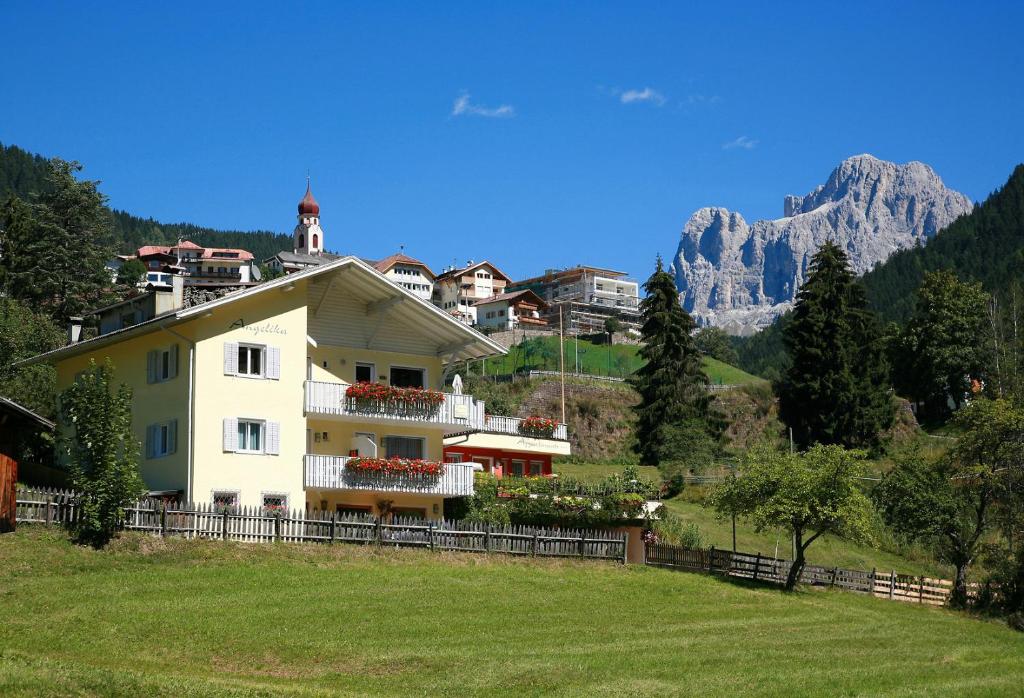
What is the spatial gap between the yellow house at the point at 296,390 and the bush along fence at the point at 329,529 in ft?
7.66

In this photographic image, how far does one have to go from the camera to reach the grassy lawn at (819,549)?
59.8m

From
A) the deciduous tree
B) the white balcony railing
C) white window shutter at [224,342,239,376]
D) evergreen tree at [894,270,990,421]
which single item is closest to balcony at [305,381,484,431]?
the white balcony railing

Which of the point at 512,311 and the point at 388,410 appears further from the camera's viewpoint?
the point at 512,311

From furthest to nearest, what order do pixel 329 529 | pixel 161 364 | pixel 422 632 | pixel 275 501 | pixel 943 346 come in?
pixel 943 346 → pixel 161 364 → pixel 275 501 → pixel 329 529 → pixel 422 632

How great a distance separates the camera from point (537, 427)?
184 feet

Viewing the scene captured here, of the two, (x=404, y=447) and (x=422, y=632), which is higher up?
(x=404, y=447)

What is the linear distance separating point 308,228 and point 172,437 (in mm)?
151989

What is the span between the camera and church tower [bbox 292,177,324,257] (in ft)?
627

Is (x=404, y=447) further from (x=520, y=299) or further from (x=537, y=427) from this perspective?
(x=520, y=299)

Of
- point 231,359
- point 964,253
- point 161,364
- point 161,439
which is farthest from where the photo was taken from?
point 964,253

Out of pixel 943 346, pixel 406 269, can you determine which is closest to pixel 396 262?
pixel 406 269

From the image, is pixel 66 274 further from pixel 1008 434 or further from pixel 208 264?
pixel 208 264

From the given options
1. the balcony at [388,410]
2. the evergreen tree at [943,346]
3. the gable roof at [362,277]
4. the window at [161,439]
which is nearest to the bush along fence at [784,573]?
the balcony at [388,410]

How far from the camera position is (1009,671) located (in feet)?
105
